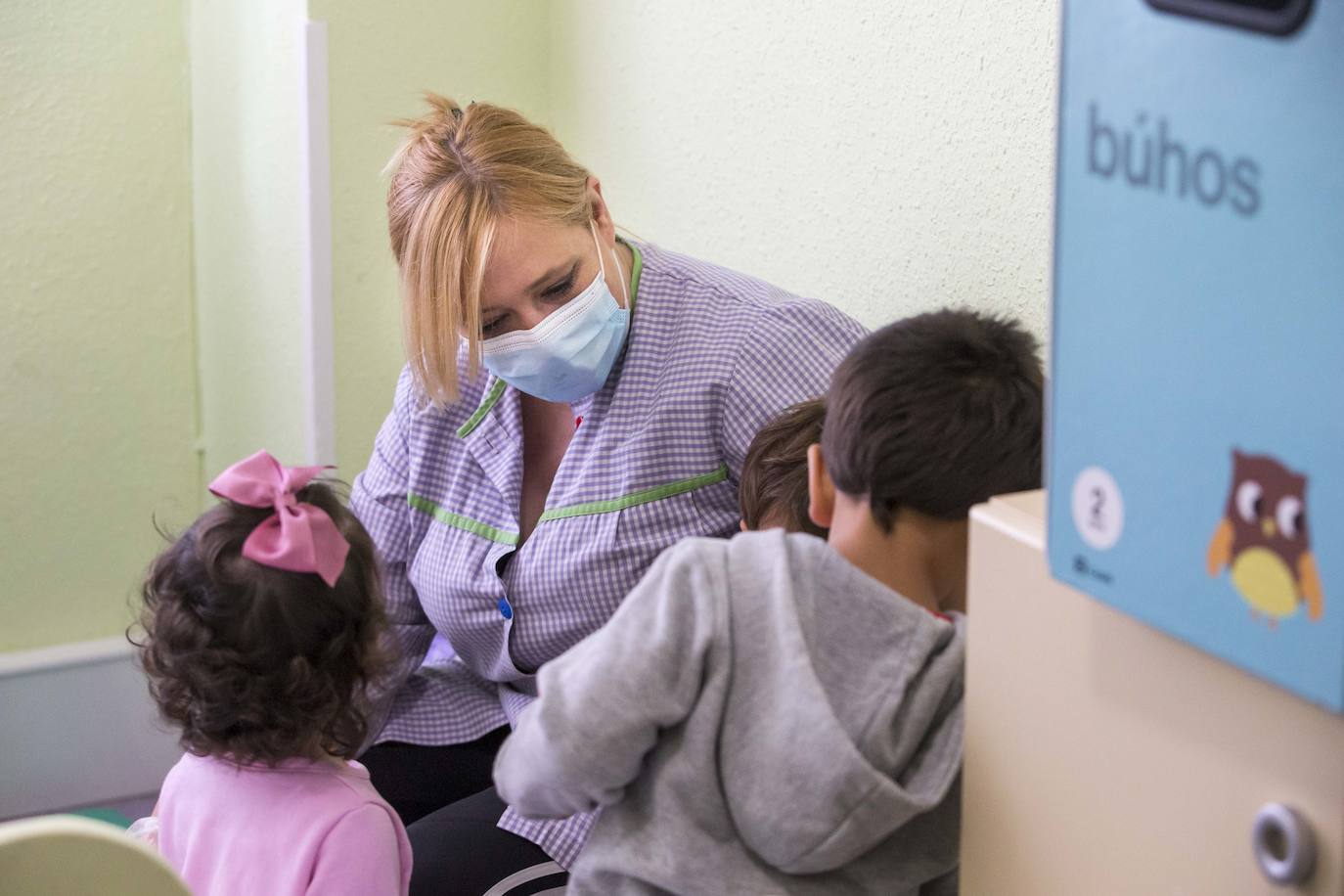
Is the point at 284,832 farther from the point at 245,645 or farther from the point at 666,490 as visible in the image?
the point at 666,490

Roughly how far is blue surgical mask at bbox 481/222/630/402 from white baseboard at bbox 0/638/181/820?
1242mm

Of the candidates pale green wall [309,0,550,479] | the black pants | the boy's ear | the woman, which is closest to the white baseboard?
pale green wall [309,0,550,479]

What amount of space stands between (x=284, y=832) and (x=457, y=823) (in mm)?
→ 232

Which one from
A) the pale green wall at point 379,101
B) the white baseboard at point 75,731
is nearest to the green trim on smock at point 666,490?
the pale green wall at point 379,101

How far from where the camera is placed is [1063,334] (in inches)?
25.1

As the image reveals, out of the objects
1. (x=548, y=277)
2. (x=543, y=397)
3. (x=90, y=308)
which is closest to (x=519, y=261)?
(x=548, y=277)

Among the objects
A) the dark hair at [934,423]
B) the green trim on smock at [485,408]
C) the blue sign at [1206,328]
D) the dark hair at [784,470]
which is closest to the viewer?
the blue sign at [1206,328]

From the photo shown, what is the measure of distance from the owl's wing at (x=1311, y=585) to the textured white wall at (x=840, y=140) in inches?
26.7

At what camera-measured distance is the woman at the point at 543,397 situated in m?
1.27

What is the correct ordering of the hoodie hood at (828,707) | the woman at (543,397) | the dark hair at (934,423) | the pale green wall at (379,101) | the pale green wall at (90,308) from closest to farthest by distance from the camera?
1. the hoodie hood at (828,707)
2. the dark hair at (934,423)
3. the woman at (543,397)
4. the pale green wall at (379,101)
5. the pale green wall at (90,308)

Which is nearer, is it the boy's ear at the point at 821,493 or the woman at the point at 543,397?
the boy's ear at the point at 821,493

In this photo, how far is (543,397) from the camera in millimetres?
1332

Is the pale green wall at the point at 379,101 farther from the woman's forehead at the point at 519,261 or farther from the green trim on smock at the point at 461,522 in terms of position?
the woman's forehead at the point at 519,261

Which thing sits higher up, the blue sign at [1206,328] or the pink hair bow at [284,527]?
the blue sign at [1206,328]
